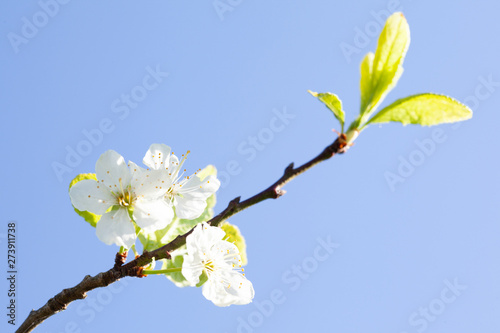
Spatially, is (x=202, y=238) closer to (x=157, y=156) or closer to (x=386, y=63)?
(x=157, y=156)

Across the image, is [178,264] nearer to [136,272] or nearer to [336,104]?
[136,272]

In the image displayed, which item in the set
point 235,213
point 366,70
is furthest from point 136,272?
point 366,70

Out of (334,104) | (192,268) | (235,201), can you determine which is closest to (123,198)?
(192,268)

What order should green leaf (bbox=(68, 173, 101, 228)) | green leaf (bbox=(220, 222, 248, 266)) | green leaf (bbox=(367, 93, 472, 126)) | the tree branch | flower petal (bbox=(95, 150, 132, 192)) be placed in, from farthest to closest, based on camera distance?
green leaf (bbox=(220, 222, 248, 266)), green leaf (bbox=(68, 173, 101, 228)), flower petal (bbox=(95, 150, 132, 192)), the tree branch, green leaf (bbox=(367, 93, 472, 126))

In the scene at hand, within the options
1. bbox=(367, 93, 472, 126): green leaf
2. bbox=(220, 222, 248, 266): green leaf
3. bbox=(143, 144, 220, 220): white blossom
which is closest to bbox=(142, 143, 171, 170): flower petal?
bbox=(143, 144, 220, 220): white blossom

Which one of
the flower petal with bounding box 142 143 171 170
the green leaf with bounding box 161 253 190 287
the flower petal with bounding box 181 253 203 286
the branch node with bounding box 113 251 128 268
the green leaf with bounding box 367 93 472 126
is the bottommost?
the green leaf with bounding box 367 93 472 126

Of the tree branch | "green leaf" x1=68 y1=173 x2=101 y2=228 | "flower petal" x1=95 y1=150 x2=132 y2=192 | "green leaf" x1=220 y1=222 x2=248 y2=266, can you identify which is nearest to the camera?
the tree branch

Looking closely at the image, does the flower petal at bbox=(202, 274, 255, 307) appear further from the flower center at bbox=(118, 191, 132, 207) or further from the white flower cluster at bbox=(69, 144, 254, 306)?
the flower center at bbox=(118, 191, 132, 207)
